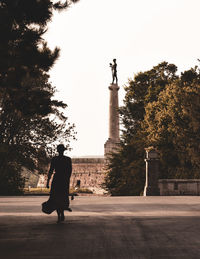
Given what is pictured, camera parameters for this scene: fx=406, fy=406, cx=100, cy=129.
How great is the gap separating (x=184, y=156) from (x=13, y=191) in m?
11.8

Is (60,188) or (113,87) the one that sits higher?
(113,87)

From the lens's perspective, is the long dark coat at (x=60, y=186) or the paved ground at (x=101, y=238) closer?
the paved ground at (x=101, y=238)

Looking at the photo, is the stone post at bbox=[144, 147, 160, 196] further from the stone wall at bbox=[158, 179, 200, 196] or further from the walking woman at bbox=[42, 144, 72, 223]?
the walking woman at bbox=[42, 144, 72, 223]

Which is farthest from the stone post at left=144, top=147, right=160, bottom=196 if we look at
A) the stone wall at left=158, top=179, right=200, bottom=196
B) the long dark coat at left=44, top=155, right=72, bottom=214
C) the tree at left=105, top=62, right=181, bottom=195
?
the long dark coat at left=44, top=155, right=72, bottom=214

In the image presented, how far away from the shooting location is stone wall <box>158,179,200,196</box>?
21516 millimetres

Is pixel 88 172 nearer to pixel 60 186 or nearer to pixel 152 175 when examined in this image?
pixel 152 175

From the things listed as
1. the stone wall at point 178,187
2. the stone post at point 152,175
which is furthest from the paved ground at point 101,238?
the stone wall at point 178,187

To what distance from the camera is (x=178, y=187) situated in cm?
2167

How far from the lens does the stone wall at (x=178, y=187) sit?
70.6 feet

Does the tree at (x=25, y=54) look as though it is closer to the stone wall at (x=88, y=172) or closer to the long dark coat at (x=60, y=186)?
the long dark coat at (x=60, y=186)

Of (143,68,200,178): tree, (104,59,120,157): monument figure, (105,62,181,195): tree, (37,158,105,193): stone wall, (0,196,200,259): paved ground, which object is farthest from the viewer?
(37,158,105,193): stone wall

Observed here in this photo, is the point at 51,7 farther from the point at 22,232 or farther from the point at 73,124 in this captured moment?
the point at 73,124

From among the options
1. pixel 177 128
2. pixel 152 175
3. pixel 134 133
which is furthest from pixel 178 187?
pixel 134 133

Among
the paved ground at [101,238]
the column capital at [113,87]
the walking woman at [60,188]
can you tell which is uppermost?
the column capital at [113,87]
